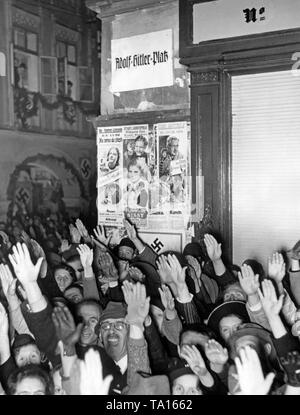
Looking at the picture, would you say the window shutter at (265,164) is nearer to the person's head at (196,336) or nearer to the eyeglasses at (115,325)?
the person's head at (196,336)

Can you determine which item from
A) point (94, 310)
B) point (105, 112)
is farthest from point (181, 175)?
point (94, 310)

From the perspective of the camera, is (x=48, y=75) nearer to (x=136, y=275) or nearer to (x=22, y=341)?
(x=136, y=275)

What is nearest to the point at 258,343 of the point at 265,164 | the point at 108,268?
the point at 108,268

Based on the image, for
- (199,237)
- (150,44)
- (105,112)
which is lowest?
(199,237)

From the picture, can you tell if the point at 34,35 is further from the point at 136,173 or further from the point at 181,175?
the point at 181,175

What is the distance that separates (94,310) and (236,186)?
1729 mm

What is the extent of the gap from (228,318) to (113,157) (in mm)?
2365

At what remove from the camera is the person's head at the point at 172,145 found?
424cm

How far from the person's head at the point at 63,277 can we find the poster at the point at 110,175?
4.18ft

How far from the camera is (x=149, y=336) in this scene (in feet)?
7.60

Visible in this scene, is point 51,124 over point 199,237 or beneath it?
over

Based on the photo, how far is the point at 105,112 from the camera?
4.66 m

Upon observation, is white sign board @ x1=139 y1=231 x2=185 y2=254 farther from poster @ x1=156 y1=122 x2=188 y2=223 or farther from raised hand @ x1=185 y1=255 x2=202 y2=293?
raised hand @ x1=185 y1=255 x2=202 y2=293
